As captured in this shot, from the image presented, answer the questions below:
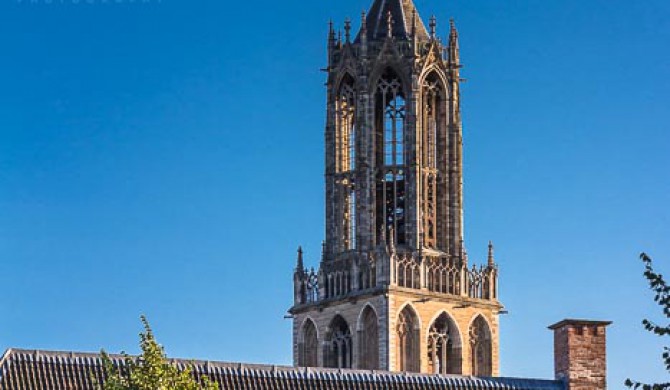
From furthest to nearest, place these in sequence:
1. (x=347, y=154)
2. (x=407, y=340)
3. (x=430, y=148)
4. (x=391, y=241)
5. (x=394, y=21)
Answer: (x=394, y=21) < (x=347, y=154) < (x=430, y=148) < (x=391, y=241) < (x=407, y=340)

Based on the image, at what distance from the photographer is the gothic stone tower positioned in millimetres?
98750

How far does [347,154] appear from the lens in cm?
10175

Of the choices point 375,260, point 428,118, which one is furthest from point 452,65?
point 375,260

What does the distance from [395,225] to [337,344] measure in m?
5.58

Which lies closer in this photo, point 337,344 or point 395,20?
point 337,344

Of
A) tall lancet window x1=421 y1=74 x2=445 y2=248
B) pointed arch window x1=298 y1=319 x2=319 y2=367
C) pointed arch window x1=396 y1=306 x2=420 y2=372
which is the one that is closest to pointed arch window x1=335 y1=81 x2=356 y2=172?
tall lancet window x1=421 y1=74 x2=445 y2=248

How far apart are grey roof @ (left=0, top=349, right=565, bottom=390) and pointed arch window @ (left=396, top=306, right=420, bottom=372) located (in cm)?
2971

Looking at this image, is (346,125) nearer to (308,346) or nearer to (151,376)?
(308,346)

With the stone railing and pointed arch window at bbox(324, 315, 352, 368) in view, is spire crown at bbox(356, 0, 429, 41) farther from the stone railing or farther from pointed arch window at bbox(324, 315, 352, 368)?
pointed arch window at bbox(324, 315, 352, 368)

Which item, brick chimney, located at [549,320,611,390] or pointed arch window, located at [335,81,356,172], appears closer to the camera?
brick chimney, located at [549,320,611,390]

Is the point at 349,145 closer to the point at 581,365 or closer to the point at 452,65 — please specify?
the point at 452,65

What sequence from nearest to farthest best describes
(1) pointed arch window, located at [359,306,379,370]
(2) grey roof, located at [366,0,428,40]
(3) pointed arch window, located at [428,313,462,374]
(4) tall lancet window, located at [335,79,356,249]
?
(1) pointed arch window, located at [359,306,379,370] → (3) pointed arch window, located at [428,313,462,374] → (4) tall lancet window, located at [335,79,356,249] → (2) grey roof, located at [366,0,428,40]

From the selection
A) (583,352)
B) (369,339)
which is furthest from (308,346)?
(583,352)

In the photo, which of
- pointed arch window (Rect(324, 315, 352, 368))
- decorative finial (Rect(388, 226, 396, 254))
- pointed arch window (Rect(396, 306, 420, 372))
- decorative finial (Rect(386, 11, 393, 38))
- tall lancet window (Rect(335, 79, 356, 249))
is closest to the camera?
pointed arch window (Rect(396, 306, 420, 372))
